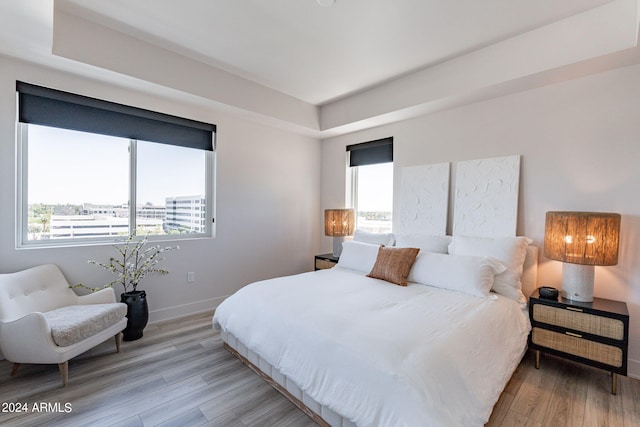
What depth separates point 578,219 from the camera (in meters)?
2.12

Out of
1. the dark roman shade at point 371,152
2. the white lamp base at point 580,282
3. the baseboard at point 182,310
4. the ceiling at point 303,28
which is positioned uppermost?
the ceiling at point 303,28

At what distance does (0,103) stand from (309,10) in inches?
103

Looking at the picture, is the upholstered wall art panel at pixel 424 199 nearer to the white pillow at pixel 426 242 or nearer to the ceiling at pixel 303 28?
the white pillow at pixel 426 242

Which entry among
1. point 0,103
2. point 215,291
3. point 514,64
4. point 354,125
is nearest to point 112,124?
point 0,103

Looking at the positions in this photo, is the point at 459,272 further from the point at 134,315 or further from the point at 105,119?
the point at 105,119

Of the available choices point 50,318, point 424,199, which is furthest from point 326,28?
point 50,318

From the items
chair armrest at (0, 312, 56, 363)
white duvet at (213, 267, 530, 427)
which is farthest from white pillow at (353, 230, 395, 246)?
chair armrest at (0, 312, 56, 363)

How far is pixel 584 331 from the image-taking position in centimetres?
206

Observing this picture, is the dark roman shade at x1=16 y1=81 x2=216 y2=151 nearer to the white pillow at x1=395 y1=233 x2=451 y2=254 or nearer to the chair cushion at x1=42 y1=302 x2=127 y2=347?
the chair cushion at x1=42 y1=302 x2=127 y2=347

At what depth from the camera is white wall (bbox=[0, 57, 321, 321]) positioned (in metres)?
2.34

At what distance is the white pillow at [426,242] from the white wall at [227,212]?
5.85ft

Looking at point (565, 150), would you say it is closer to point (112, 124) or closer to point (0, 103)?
point (112, 124)

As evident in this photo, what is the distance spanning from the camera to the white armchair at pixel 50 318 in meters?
1.88

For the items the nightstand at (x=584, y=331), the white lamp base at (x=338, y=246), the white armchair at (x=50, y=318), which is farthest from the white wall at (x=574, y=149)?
the white armchair at (x=50, y=318)
